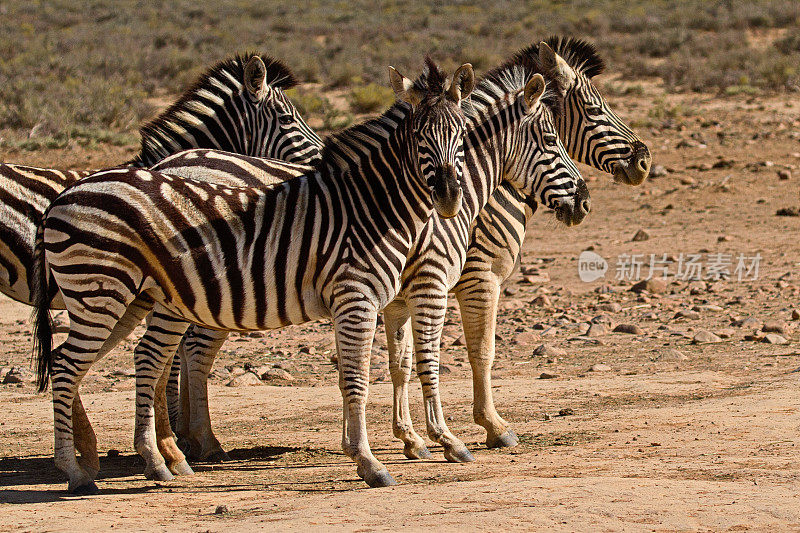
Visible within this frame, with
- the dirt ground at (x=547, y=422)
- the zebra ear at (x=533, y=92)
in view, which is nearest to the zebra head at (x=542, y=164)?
the zebra ear at (x=533, y=92)

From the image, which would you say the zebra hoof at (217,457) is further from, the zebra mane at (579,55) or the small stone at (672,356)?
the small stone at (672,356)

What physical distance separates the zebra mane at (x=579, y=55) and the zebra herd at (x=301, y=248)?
552mm

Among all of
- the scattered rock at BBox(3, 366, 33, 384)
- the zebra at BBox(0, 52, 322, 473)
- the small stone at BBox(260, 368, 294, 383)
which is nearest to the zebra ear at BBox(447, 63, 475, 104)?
the zebra at BBox(0, 52, 322, 473)

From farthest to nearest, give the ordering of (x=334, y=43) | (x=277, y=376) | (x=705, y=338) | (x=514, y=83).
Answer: (x=334, y=43)
(x=705, y=338)
(x=277, y=376)
(x=514, y=83)

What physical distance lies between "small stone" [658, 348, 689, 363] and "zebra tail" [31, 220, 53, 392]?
5742 mm

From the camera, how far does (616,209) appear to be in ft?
55.1

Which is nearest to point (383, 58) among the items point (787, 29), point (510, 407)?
point (787, 29)

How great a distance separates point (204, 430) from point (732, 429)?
368 cm

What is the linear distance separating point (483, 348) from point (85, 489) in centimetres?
286

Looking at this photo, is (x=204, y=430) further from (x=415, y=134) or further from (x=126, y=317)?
(x=415, y=134)

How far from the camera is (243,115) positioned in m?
8.27

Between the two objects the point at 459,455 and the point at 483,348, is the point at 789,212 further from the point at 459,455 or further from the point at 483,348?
the point at 459,455

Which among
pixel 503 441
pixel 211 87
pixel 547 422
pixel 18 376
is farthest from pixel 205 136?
pixel 547 422

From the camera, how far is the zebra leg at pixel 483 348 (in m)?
7.16
